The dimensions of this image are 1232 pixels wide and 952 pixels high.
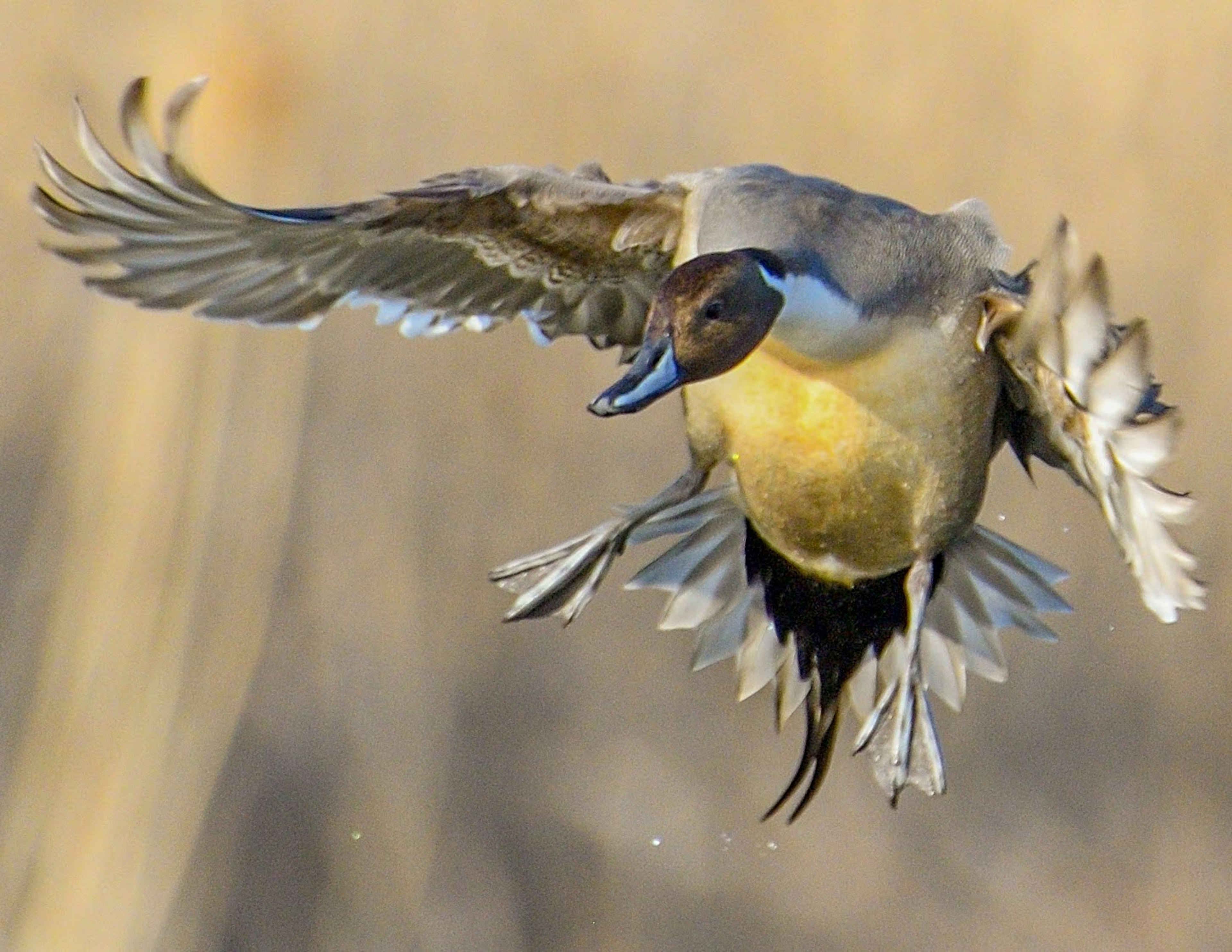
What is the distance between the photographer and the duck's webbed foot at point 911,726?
1625 millimetres

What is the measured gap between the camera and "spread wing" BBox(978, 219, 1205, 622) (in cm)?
120

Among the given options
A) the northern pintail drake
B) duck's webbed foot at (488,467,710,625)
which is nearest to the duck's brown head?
the northern pintail drake

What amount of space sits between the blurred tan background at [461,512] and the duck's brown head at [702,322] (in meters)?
0.89

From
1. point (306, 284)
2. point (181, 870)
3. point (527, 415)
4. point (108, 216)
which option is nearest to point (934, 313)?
point (306, 284)

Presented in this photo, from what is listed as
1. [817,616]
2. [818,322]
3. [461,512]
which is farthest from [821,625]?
[461,512]

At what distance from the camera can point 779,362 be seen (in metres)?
1.50

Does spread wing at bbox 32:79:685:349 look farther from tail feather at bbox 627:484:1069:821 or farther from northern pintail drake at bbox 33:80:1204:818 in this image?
tail feather at bbox 627:484:1069:821

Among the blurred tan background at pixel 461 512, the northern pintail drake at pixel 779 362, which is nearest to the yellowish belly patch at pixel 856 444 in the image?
the northern pintail drake at pixel 779 362

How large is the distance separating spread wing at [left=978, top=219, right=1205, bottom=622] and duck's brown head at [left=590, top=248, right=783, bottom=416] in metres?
0.19

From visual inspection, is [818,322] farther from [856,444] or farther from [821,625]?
[821,625]

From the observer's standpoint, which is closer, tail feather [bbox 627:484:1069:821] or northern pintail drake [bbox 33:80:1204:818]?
northern pintail drake [bbox 33:80:1204:818]

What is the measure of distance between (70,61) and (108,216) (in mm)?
758

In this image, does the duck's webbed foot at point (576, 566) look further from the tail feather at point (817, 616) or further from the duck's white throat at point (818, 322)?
the duck's white throat at point (818, 322)

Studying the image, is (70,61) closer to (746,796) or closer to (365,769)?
(365,769)
